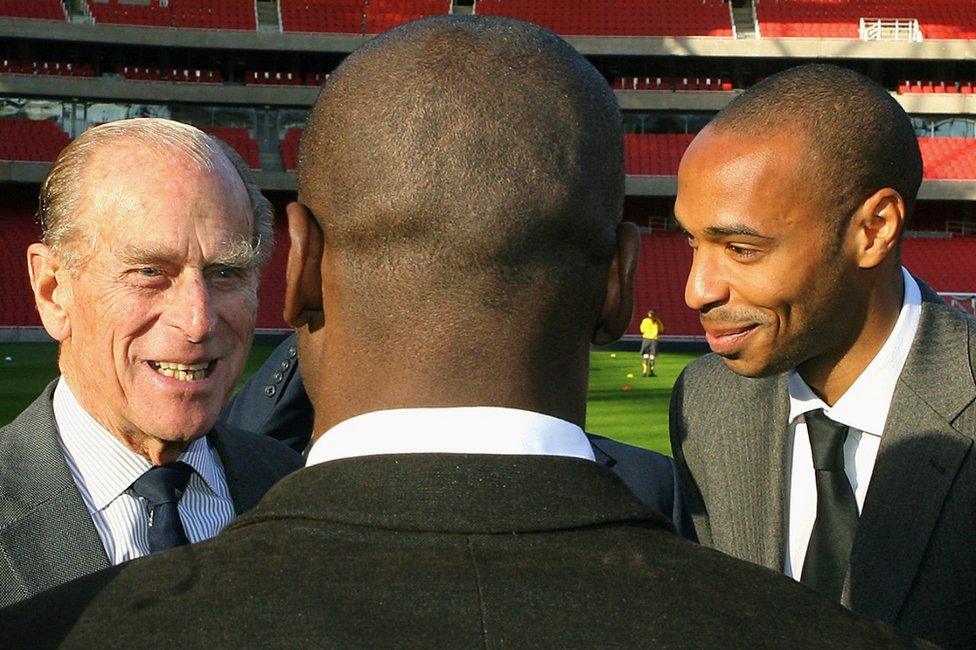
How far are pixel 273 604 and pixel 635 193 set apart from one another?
3557cm

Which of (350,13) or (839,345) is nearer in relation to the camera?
(839,345)

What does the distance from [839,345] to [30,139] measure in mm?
36493

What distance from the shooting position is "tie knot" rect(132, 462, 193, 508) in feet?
8.54

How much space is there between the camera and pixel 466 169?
134 cm

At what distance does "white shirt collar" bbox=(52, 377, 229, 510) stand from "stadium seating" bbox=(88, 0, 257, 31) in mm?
36055

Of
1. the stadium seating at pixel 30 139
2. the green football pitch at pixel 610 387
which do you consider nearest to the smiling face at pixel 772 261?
the green football pitch at pixel 610 387

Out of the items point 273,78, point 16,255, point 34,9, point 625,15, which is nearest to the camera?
point 16,255

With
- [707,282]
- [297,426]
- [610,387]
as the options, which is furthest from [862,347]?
[610,387]

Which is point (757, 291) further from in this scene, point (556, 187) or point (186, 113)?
point (186, 113)

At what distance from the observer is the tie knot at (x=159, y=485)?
2.60 m

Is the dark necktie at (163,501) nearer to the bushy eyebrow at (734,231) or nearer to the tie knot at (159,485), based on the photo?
the tie knot at (159,485)

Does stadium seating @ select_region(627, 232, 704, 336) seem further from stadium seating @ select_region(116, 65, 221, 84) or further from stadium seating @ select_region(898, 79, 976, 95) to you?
stadium seating @ select_region(116, 65, 221, 84)

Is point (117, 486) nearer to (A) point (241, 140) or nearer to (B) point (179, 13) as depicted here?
(A) point (241, 140)

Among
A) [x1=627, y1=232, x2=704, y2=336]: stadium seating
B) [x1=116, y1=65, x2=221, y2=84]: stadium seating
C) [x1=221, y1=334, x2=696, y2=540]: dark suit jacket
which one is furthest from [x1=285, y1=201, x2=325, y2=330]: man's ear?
[x1=116, y1=65, x2=221, y2=84]: stadium seating
